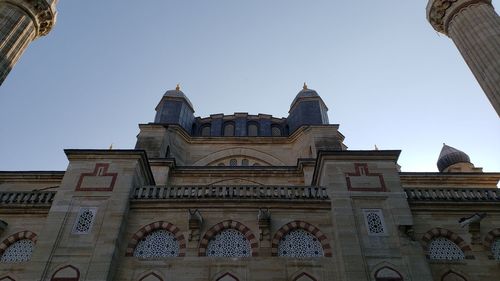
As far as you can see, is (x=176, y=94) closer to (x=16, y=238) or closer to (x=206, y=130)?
(x=206, y=130)

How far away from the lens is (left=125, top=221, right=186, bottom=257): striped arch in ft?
36.7

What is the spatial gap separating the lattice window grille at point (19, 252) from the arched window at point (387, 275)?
9.47 metres

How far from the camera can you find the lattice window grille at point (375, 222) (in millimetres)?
11227

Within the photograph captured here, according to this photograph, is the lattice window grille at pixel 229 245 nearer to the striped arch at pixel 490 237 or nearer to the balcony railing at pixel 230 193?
the balcony railing at pixel 230 193

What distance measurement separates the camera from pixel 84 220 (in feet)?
37.6

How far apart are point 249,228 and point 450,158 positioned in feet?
54.8

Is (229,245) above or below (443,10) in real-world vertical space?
below

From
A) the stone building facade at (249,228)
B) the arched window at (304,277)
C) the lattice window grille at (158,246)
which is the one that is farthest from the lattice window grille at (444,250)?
the lattice window grille at (158,246)

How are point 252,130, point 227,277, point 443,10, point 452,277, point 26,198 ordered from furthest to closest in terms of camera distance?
point 252,130
point 443,10
point 26,198
point 452,277
point 227,277

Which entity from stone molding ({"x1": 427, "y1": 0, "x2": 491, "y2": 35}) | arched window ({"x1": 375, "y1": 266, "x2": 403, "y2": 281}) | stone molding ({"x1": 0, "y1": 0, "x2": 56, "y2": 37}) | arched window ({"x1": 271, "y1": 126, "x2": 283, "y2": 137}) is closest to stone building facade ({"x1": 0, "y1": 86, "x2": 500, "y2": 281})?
arched window ({"x1": 375, "y1": 266, "x2": 403, "y2": 281})

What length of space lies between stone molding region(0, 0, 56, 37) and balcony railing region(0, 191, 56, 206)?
763 centimetres

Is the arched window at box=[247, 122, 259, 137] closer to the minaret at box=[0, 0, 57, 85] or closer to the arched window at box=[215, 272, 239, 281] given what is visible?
the minaret at box=[0, 0, 57, 85]

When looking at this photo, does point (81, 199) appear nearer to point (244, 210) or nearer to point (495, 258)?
point (244, 210)

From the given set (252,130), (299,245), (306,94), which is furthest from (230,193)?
(306,94)
